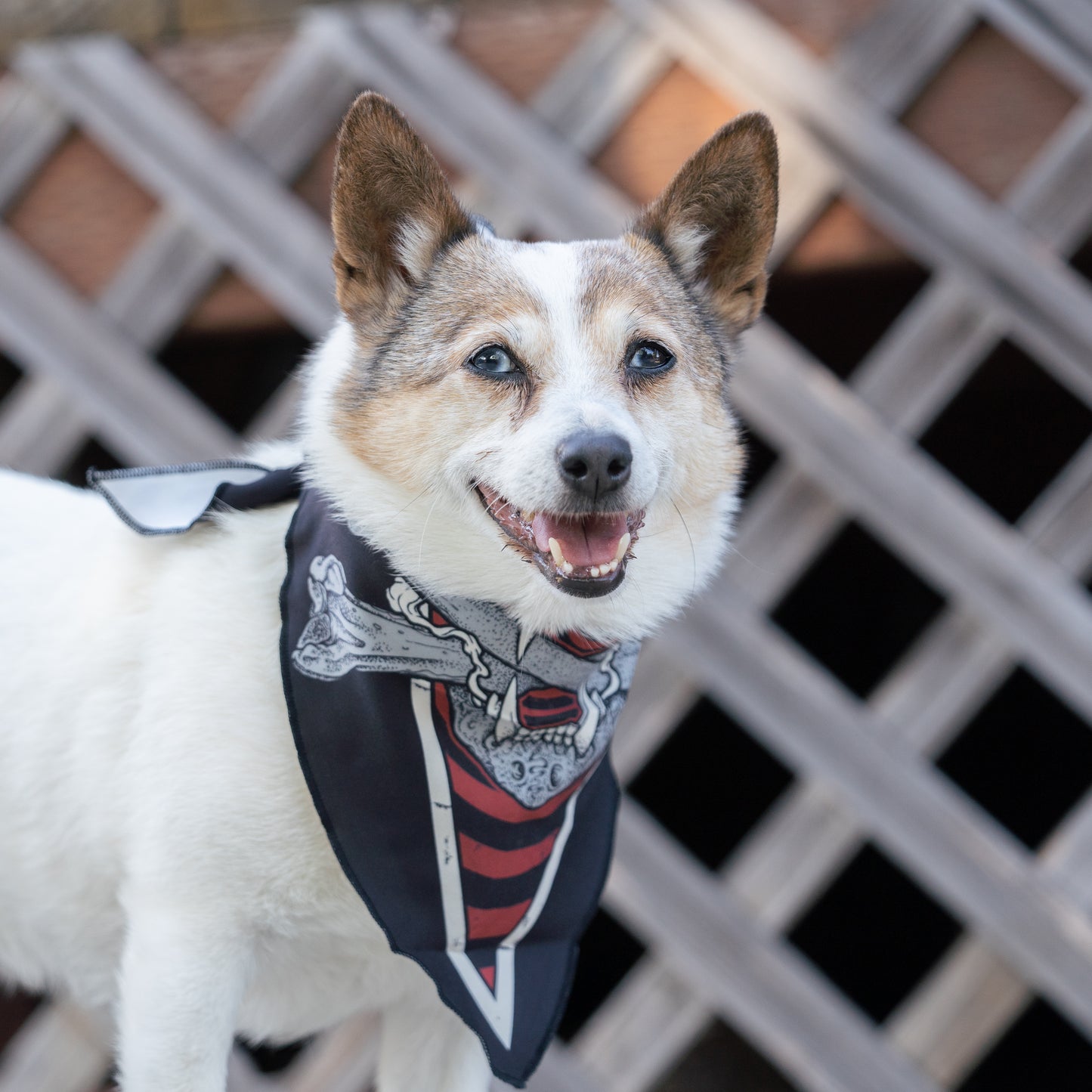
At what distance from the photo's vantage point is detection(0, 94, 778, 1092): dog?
1.07 metres

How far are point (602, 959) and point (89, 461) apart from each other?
5.51 ft

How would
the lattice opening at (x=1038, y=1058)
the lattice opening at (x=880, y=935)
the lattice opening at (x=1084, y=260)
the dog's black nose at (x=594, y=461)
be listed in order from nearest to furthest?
the dog's black nose at (x=594, y=461), the lattice opening at (x=1084, y=260), the lattice opening at (x=1038, y=1058), the lattice opening at (x=880, y=935)

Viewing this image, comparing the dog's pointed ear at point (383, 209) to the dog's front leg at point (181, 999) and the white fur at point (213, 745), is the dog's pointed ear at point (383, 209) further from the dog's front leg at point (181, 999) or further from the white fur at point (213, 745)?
the dog's front leg at point (181, 999)

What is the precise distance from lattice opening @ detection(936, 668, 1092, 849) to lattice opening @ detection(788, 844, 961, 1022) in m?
0.28

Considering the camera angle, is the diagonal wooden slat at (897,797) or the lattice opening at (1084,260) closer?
the diagonal wooden slat at (897,797)

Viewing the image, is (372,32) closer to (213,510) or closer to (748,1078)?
(213,510)

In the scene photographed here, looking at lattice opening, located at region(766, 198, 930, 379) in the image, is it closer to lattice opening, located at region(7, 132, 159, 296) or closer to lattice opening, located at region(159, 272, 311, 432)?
lattice opening, located at region(159, 272, 311, 432)

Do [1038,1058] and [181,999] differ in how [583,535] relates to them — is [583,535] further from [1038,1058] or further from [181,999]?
[1038,1058]

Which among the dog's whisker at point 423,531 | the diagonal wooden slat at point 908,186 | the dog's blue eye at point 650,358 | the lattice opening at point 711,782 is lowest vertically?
the lattice opening at point 711,782

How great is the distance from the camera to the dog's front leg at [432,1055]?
1273 mm

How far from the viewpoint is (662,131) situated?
6.27ft

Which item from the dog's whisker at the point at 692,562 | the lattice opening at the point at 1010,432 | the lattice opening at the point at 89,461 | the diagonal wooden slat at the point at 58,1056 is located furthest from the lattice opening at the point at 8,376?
the lattice opening at the point at 1010,432

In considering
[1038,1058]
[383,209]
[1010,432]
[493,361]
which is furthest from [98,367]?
[1038,1058]

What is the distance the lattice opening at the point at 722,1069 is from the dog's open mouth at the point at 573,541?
206 centimetres
